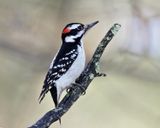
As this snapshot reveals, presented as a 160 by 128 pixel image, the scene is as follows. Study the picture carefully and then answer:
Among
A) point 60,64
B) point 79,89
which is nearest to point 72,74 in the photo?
point 60,64

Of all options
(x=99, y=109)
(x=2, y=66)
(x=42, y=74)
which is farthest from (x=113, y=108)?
(x=2, y=66)

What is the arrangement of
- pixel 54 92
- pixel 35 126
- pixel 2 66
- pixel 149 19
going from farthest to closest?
pixel 2 66
pixel 149 19
pixel 54 92
pixel 35 126

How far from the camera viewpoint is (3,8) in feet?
17.8

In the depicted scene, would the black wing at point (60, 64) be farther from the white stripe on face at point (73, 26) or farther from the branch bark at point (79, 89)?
the branch bark at point (79, 89)

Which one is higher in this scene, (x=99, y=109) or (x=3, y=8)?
(x=3, y=8)

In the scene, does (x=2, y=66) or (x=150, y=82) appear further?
(x=2, y=66)

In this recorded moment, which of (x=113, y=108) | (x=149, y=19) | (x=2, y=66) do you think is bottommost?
(x=113, y=108)

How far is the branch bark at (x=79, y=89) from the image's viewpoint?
147 centimetres

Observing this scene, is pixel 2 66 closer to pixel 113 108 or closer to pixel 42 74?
pixel 42 74

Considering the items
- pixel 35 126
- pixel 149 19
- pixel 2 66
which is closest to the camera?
pixel 35 126

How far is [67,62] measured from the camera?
1904mm

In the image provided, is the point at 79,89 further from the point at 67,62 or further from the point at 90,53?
the point at 90,53

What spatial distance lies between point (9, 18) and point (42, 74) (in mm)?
607

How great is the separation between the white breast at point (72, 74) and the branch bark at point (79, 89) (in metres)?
0.18
